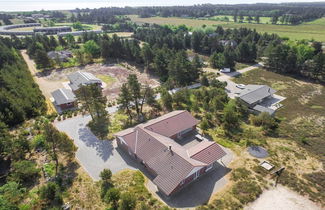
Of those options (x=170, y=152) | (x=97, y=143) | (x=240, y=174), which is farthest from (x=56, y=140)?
(x=240, y=174)

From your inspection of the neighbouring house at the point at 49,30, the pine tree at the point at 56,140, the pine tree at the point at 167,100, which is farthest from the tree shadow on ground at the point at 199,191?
the neighbouring house at the point at 49,30

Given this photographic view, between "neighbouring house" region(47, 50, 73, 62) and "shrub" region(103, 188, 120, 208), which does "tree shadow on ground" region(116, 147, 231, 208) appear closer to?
"shrub" region(103, 188, 120, 208)

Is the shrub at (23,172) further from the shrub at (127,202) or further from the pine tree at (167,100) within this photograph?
the pine tree at (167,100)

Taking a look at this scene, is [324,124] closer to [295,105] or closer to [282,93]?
[295,105]

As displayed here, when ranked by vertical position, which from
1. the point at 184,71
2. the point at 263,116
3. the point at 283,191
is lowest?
the point at 283,191

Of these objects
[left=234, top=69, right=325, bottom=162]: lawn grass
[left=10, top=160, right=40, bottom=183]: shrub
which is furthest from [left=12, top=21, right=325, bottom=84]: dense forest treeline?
[left=10, top=160, right=40, bottom=183]: shrub

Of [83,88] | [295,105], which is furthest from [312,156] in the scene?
[83,88]
